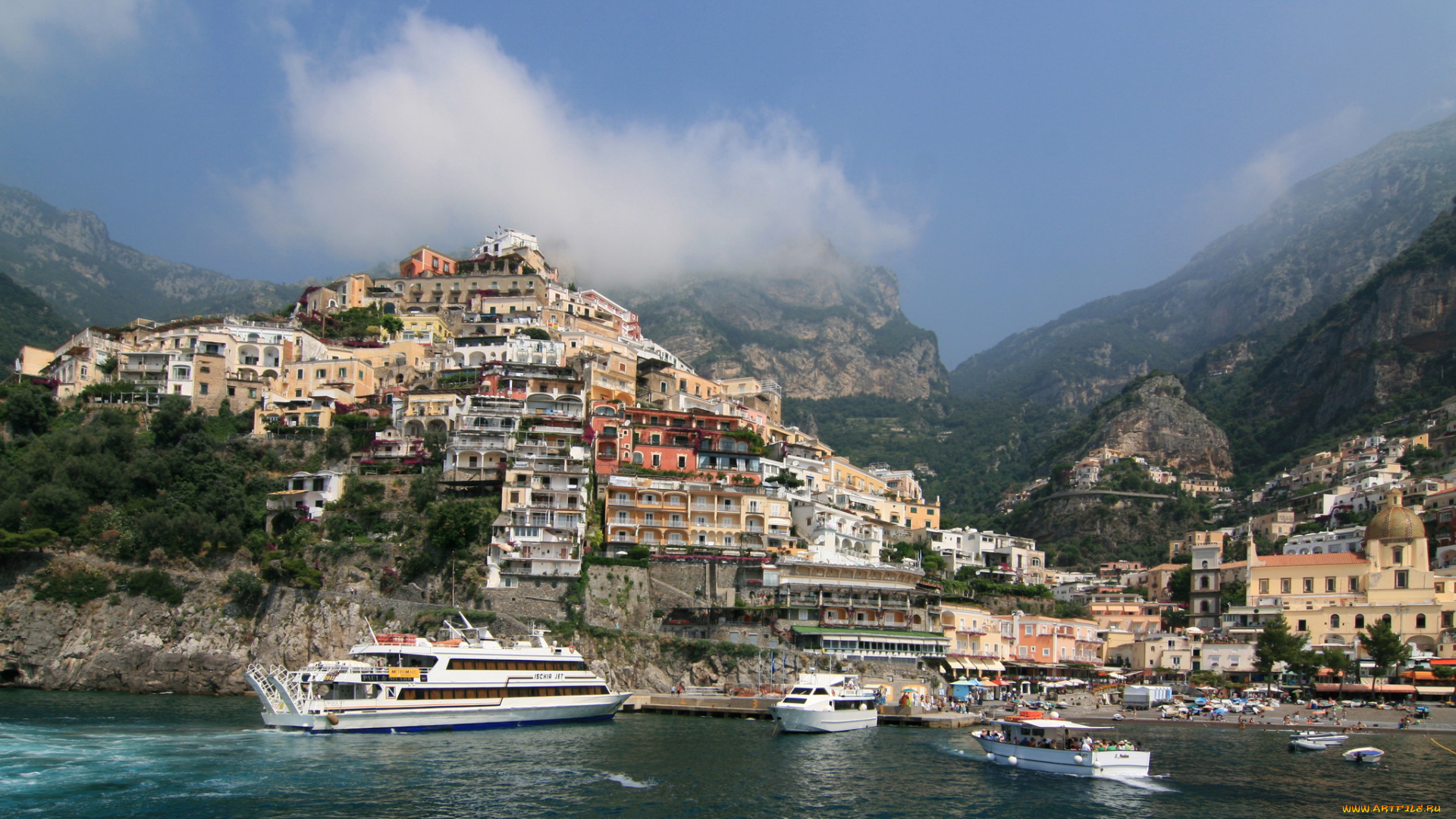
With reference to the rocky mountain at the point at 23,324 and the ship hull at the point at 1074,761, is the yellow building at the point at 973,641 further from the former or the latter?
the rocky mountain at the point at 23,324

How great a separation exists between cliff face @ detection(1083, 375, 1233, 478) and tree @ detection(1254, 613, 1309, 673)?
241 ft

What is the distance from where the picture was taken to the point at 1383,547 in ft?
248

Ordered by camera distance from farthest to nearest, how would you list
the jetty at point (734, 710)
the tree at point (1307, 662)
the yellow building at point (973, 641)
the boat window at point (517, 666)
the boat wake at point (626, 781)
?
the yellow building at point (973, 641) < the tree at point (1307, 662) < the jetty at point (734, 710) < the boat window at point (517, 666) < the boat wake at point (626, 781)

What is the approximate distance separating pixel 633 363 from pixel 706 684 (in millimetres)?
32648

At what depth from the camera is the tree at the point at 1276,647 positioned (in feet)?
223

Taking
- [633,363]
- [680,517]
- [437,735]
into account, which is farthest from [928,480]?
[437,735]

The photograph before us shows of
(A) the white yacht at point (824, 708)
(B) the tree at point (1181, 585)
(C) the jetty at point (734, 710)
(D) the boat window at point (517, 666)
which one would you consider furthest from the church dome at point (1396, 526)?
(D) the boat window at point (517, 666)

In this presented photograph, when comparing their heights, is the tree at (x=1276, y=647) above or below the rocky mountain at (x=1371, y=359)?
below

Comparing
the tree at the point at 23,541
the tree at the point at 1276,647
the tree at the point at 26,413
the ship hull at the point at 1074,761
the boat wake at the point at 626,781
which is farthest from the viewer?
the tree at the point at 26,413

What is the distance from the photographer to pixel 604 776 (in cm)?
3600

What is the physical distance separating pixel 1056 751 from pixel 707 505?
33414mm

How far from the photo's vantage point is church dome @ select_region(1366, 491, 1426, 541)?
247ft

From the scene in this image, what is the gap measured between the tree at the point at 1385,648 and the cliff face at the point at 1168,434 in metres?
75.1

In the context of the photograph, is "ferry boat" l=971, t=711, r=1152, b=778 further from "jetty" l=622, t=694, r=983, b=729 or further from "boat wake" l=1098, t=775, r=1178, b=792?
"jetty" l=622, t=694, r=983, b=729
